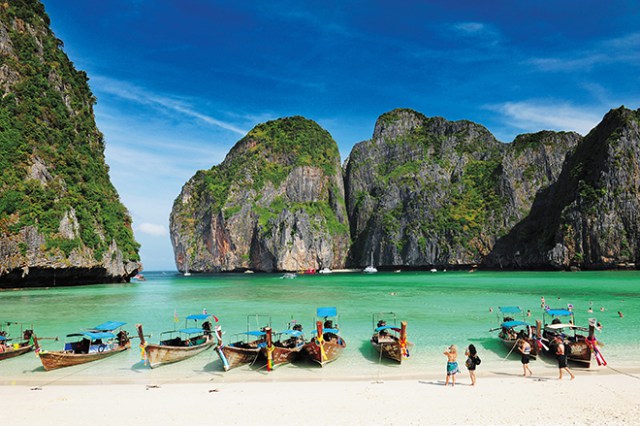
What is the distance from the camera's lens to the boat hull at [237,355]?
58.5ft

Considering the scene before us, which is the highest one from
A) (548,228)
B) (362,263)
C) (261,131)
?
(261,131)

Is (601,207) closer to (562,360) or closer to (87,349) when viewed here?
(562,360)

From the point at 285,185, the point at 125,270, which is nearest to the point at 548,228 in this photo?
the point at 285,185

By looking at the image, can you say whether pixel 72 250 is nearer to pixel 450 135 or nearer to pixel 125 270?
pixel 125 270

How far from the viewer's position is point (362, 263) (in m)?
162

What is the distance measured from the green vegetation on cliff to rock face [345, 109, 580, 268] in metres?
96.9

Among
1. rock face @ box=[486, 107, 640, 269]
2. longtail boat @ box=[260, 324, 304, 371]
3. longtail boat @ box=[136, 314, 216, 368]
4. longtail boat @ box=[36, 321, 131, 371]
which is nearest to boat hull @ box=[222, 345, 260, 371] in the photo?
longtail boat @ box=[260, 324, 304, 371]

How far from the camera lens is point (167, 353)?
18891 millimetres

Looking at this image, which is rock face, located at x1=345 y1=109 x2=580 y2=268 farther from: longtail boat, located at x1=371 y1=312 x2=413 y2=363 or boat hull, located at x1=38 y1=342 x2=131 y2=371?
boat hull, located at x1=38 y1=342 x2=131 y2=371

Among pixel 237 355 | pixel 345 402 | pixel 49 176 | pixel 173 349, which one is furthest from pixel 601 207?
pixel 49 176

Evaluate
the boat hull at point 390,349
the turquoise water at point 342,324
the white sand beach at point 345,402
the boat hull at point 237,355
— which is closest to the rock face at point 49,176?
the turquoise water at point 342,324

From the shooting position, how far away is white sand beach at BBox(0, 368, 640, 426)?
37.1 ft

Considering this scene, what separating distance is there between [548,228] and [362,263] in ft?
224

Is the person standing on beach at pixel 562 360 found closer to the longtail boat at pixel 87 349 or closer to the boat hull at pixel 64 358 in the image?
the longtail boat at pixel 87 349
